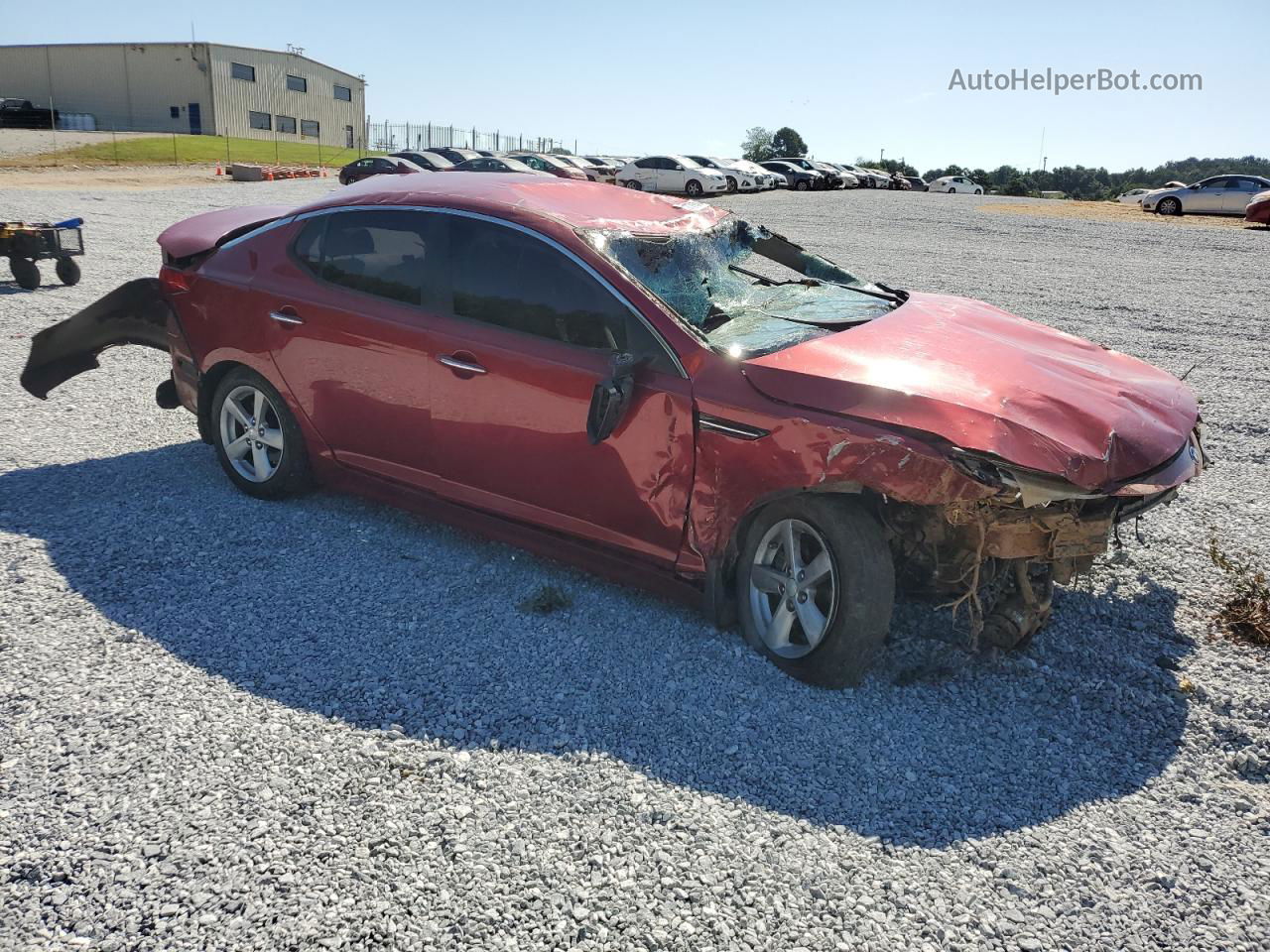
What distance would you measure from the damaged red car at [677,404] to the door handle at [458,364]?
0.01 meters

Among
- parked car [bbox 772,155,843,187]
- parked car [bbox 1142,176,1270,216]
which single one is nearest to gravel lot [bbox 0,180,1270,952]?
parked car [bbox 1142,176,1270,216]

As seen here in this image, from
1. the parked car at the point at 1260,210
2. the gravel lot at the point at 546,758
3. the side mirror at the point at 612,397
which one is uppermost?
the parked car at the point at 1260,210

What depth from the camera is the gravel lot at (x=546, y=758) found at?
2689 mm

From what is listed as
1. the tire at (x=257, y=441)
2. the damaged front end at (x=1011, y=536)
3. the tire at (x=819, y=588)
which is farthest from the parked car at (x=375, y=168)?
the damaged front end at (x=1011, y=536)

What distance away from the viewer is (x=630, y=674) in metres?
3.87

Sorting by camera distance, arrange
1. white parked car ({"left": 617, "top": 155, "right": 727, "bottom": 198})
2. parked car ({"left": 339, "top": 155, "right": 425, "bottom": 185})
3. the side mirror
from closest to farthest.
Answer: the side mirror
parked car ({"left": 339, "top": 155, "right": 425, "bottom": 185})
white parked car ({"left": 617, "top": 155, "right": 727, "bottom": 198})

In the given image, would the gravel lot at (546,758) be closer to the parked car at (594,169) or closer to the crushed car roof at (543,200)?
the crushed car roof at (543,200)

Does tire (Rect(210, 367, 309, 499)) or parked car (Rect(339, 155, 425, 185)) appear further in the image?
parked car (Rect(339, 155, 425, 185))

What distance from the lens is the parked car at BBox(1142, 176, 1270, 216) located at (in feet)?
95.2

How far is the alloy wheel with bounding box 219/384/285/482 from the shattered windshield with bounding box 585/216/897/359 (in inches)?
87.9

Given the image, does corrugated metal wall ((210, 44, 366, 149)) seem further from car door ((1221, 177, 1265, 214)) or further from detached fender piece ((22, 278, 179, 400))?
detached fender piece ((22, 278, 179, 400))

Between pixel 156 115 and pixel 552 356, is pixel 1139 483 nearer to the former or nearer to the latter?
pixel 552 356

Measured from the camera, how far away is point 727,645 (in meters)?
4.06

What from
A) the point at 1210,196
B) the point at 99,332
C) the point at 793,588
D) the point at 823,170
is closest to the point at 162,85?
the point at 823,170
